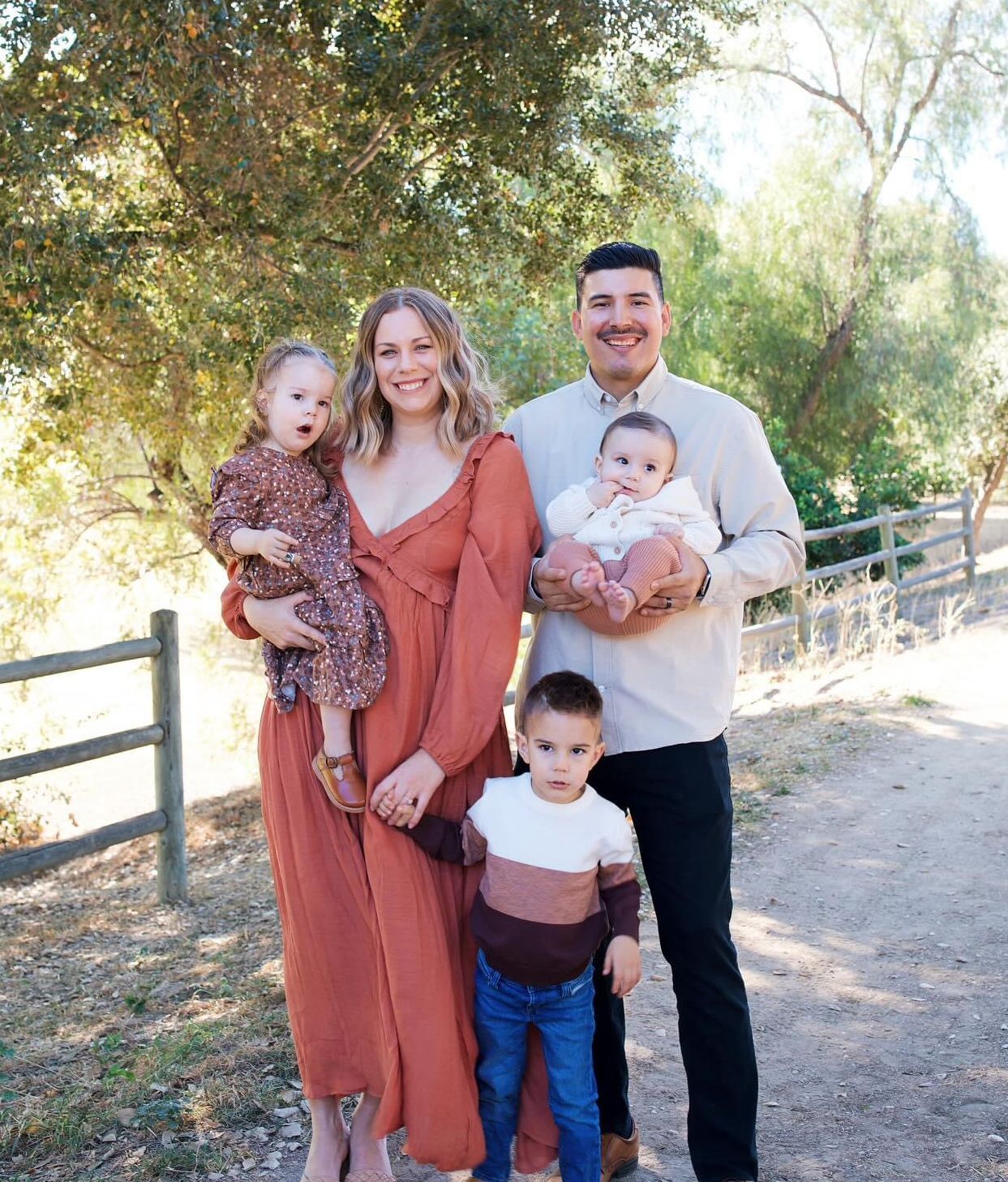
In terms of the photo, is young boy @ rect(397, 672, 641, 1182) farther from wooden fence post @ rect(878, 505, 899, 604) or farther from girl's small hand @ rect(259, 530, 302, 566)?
wooden fence post @ rect(878, 505, 899, 604)

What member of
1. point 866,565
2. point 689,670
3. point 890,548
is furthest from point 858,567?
point 689,670

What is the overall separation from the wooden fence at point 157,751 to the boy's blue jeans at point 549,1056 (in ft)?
9.18

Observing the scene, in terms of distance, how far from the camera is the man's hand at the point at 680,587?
250cm

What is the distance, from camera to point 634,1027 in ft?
12.6

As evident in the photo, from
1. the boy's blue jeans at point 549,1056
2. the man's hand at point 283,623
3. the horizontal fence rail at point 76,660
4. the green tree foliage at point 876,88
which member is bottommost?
the boy's blue jeans at point 549,1056

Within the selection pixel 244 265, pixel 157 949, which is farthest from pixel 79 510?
pixel 157 949

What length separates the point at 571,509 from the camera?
8.74 feet

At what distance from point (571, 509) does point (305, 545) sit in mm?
638

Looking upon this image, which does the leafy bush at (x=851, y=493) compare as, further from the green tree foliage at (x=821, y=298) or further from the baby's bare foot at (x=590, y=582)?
the baby's bare foot at (x=590, y=582)

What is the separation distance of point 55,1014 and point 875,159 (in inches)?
571

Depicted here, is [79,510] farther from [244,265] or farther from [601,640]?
[601,640]

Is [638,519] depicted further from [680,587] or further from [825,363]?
[825,363]

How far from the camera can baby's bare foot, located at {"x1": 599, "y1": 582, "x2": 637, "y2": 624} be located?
2418 millimetres

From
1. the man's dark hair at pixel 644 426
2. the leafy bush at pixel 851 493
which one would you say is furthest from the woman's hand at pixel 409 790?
the leafy bush at pixel 851 493
